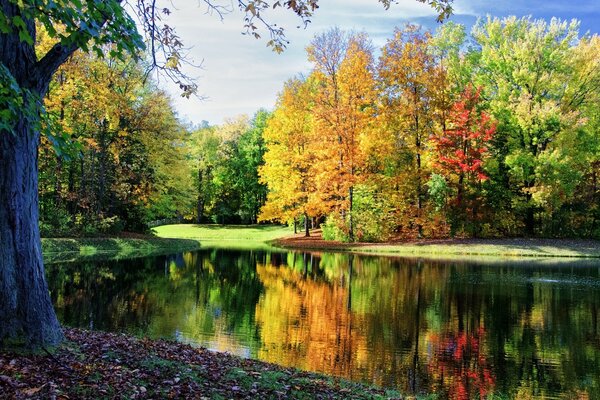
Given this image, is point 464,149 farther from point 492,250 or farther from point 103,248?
point 103,248

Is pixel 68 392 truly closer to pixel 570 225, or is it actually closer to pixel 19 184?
pixel 19 184

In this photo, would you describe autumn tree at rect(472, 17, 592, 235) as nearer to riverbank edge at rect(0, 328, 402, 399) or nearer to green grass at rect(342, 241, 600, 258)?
green grass at rect(342, 241, 600, 258)

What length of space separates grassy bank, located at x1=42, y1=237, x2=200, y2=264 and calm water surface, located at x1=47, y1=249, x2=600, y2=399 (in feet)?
13.1

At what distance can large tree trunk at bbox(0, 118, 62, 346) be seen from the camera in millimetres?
6152

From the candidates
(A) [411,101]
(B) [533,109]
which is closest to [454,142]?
(A) [411,101]

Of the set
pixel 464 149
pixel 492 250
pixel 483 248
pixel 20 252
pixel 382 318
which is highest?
pixel 464 149

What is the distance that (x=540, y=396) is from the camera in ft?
25.3

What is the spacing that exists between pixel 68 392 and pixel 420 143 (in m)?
35.6

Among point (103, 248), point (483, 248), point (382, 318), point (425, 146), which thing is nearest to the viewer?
point (382, 318)

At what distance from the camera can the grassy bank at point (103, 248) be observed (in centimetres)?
2612

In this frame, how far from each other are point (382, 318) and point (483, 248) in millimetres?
22546

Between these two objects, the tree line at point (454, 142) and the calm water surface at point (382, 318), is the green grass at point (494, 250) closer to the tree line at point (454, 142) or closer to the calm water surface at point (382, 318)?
the tree line at point (454, 142)

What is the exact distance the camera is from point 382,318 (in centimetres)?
1302

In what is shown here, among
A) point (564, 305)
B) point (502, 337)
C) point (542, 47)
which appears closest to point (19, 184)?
point (502, 337)
